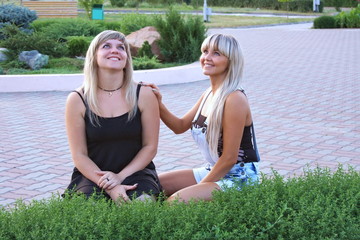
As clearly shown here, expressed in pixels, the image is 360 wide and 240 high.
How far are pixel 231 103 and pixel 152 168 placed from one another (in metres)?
0.73

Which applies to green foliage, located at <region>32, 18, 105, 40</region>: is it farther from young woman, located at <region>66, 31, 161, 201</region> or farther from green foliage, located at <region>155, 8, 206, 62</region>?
young woman, located at <region>66, 31, 161, 201</region>

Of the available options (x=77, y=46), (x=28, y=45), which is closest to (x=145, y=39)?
(x=77, y=46)

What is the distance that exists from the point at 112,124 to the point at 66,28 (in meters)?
12.5

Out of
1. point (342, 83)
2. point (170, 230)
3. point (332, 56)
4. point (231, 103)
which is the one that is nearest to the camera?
point (170, 230)

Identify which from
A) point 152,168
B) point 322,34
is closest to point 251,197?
point 152,168

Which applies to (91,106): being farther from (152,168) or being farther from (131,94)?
(152,168)

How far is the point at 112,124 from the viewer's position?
13.7 ft

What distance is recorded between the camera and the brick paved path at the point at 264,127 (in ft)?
20.9

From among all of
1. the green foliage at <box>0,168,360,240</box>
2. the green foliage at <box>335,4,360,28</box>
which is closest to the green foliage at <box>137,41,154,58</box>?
the green foliage at <box>0,168,360,240</box>

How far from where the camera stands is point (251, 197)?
134 inches

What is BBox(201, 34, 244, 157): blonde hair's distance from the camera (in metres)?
4.10

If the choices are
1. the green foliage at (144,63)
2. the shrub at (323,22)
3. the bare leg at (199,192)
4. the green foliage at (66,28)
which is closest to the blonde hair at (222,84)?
the bare leg at (199,192)

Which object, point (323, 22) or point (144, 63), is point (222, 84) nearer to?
point (144, 63)

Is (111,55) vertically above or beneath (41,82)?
above
